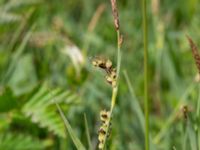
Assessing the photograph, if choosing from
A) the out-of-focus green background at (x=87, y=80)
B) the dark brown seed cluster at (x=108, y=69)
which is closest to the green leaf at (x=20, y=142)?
the out-of-focus green background at (x=87, y=80)

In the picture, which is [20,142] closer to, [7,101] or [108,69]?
[7,101]

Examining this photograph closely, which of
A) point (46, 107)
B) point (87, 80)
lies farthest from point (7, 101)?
point (87, 80)

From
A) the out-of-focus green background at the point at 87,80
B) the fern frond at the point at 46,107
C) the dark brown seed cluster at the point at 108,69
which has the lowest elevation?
the out-of-focus green background at the point at 87,80

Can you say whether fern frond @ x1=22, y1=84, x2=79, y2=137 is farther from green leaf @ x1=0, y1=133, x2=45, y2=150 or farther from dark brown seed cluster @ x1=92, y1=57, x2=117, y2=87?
dark brown seed cluster @ x1=92, y1=57, x2=117, y2=87

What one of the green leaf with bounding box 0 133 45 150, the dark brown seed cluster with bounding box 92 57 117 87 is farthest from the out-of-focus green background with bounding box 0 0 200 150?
the dark brown seed cluster with bounding box 92 57 117 87

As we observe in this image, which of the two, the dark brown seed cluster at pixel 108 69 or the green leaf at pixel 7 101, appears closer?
the dark brown seed cluster at pixel 108 69

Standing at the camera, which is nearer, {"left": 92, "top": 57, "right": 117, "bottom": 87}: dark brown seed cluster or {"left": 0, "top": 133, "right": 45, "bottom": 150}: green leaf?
{"left": 92, "top": 57, "right": 117, "bottom": 87}: dark brown seed cluster

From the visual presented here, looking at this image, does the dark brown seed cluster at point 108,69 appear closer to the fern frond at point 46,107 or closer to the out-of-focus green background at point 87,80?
the out-of-focus green background at point 87,80

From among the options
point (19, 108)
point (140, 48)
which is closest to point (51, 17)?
point (140, 48)

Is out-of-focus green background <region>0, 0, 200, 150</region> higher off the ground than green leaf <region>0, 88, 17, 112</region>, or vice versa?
green leaf <region>0, 88, 17, 112</region>
